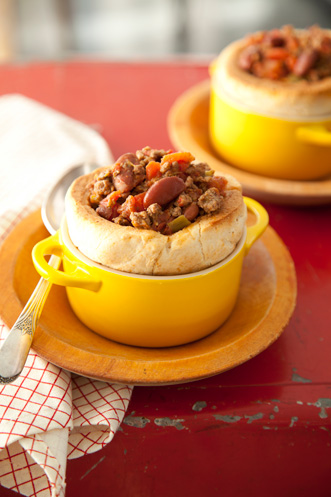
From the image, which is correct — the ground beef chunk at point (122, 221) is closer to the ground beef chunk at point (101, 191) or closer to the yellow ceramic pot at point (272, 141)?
the ground beef chunk at point (101, 191)

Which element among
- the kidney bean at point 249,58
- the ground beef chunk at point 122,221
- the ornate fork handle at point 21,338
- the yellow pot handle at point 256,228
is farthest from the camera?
the kidney bean at point 249,58

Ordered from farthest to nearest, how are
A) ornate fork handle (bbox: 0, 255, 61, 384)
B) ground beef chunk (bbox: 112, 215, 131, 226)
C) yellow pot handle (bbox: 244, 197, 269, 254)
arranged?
yellow pot handle (bbox: 244, 197, 269, 254) < ground beef chunk (bbox: 112, 215, 131, 226) < ornate fork handle (bbox: 0, 255, 61, 384)

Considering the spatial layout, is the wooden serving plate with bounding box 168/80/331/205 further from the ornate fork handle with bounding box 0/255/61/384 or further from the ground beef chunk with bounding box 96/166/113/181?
the ornate fork handle with bounding box 0/255/61/384

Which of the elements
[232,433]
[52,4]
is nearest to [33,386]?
[232,433]

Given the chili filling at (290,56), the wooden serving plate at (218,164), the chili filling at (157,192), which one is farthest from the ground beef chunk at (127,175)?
the chili filling at (290,56)

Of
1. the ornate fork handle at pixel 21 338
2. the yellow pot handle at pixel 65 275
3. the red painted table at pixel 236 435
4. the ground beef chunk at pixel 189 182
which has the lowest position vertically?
the red painted table at pixel 236 435

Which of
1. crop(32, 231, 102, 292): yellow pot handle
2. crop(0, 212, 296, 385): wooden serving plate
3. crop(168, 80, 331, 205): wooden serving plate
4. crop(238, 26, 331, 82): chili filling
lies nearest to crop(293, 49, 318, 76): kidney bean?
crop(238, 26, 331, 82): chili filling

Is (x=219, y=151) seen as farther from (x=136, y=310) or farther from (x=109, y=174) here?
(x=136, y=310)
